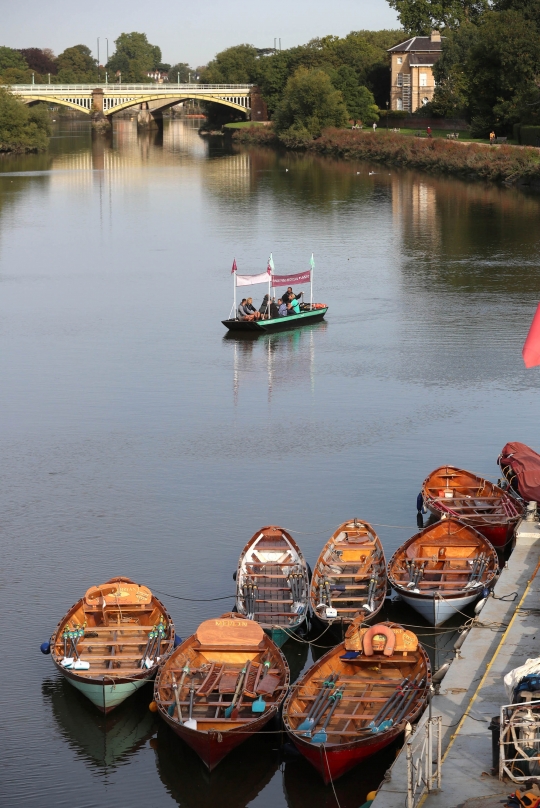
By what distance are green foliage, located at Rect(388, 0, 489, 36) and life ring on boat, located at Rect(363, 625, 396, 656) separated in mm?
159909

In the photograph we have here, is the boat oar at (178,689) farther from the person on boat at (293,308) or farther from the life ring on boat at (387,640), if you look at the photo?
the person on boat at (293,308)

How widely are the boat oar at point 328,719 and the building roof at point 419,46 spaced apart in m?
148

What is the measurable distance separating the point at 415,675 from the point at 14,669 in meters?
7.59

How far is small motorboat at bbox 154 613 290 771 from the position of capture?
60.8 ft

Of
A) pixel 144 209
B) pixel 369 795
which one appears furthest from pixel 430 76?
pixel 369 795

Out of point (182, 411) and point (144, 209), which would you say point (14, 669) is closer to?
point (182, 411)

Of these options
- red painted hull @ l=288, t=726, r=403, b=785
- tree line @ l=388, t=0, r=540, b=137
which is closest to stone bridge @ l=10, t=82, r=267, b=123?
tree line @ l=388, t=0, r=540, b=137

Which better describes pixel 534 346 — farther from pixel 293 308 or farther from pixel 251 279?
pixel 293 308

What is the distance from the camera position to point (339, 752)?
17.9 meters

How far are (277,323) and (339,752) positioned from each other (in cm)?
3262

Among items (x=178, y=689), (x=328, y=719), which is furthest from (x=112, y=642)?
(x=328, y=719)

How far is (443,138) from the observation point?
119625mm

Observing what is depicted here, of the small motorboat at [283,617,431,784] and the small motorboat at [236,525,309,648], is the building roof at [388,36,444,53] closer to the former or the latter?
the small motorboat at [236,525,309,648]

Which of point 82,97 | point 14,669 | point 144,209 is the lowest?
point 14,669
